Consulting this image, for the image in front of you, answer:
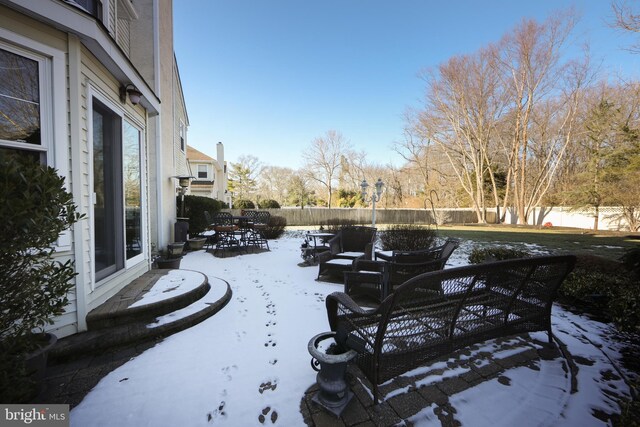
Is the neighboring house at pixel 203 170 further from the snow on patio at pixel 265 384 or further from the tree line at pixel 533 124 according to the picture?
the snow on patio at pixel 265 384

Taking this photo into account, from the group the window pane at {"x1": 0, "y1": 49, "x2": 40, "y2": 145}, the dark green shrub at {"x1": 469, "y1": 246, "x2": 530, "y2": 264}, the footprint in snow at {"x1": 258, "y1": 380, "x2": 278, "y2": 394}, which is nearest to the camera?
the footprint in snow at {"x1": 258, "y1": 380, "x2": 278, "y2": 394}

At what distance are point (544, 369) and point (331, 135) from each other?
100 feet

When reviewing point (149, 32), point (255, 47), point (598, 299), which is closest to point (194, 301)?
point (598, 299)

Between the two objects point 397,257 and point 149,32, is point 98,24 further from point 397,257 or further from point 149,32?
point 149,32

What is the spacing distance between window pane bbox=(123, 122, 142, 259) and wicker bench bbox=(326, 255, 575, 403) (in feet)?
11.7

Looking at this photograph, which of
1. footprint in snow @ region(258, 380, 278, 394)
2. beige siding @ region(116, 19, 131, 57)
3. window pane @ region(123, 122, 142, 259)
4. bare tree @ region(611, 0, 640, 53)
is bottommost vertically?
footprint in snow @ region(258, 380, 278, 394)

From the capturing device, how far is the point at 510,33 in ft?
54.1

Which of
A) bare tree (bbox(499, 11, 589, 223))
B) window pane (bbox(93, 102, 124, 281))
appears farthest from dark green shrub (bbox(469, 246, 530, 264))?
bare tree (bbox(499, 11, 589, 223))

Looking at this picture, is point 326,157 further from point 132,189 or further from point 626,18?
point 132,189

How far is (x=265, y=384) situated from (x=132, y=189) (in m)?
3.76

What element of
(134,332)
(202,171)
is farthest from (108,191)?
(202,171)

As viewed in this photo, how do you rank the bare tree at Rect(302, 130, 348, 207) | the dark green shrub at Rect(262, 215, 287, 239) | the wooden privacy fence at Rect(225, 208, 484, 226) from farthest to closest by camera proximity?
the bare tree at Rect(302, 130, 348, 207) → the wooden privacy fence at Rect(225, 208, 484, 226) → the dark green shrub at Rect(262, 215, 287, 239)

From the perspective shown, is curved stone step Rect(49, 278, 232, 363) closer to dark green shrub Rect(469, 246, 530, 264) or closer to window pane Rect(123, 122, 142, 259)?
window pane Rect(123, 122, 142, 259)

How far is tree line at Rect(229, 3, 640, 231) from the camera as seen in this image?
13.9 metres
